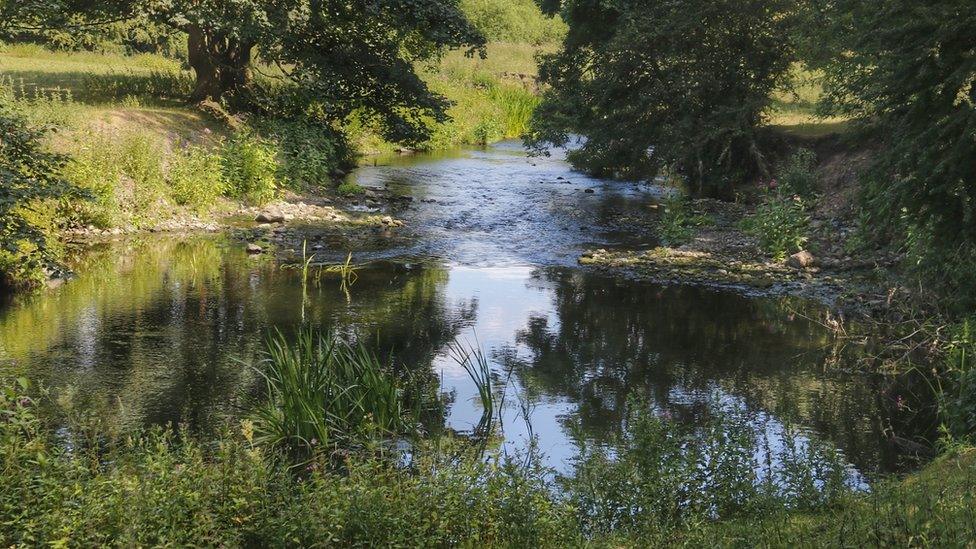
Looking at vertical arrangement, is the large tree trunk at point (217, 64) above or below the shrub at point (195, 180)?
above

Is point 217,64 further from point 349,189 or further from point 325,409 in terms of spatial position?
point 325,409

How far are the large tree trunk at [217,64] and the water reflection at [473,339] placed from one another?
8.41 m

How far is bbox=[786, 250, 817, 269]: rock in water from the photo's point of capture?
16219 mm

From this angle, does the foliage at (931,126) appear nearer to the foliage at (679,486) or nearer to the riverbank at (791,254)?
the riverbank at (791,254)

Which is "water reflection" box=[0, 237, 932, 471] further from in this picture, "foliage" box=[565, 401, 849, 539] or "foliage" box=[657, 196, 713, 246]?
"foliage" box=[657, 196, 713, 246]

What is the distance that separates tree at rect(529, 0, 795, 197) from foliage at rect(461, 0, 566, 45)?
37.6 meters

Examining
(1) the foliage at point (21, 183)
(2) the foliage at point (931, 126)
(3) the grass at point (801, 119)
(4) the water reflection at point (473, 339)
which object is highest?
(2) the foliage at point (931, 126)

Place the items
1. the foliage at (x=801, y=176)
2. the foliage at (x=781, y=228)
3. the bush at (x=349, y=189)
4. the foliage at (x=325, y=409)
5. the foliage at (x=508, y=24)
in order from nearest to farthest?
the foliage at (x=325, y=409), the foliage at (x=781, y=228), the foliage at (x=801, y=176), the bush at (x=349, y=189), the foliage at (x=508, y=24)

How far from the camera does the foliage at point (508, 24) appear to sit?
6384cm

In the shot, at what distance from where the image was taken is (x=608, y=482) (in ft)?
23.0

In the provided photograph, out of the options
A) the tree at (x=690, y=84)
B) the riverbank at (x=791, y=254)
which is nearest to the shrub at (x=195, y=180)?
the riverbank at (x=791, y=254)

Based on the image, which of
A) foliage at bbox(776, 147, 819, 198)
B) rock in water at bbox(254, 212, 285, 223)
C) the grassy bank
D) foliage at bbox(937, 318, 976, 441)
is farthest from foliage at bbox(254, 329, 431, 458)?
foliage at bbox(776, 147, 819, 198)

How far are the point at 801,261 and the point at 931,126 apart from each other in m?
5.89

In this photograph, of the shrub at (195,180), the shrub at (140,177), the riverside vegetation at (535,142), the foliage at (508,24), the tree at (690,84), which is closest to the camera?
the riverside vegetation at (535,142)
